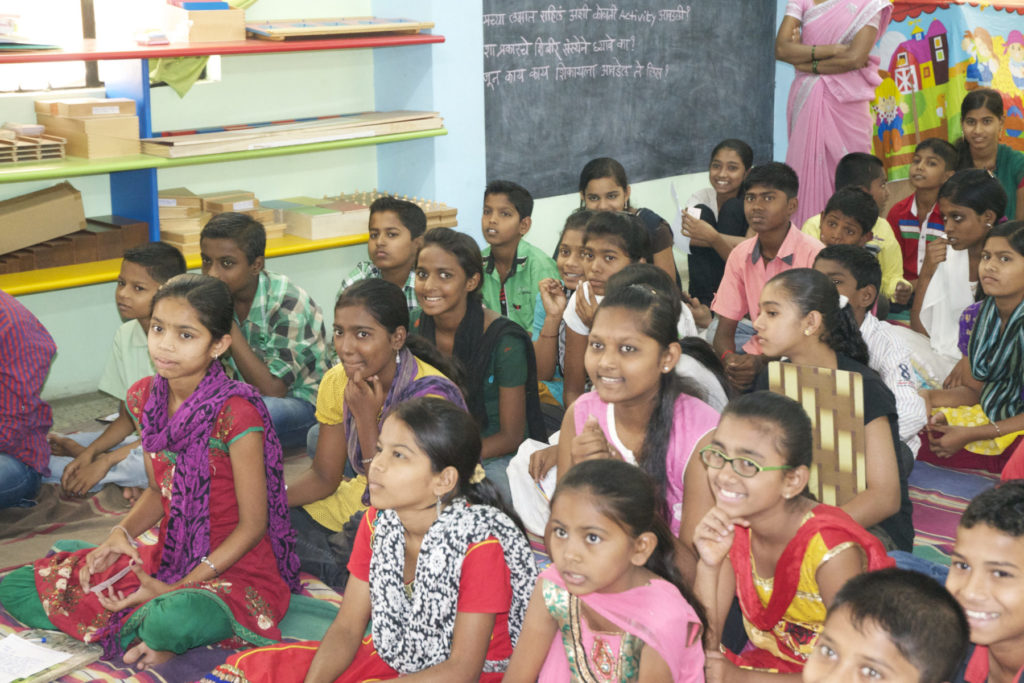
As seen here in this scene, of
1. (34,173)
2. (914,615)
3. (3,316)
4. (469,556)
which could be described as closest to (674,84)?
(34,173)

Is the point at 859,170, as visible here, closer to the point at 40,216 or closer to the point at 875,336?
the point at 875,336

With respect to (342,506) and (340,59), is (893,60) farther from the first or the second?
(342,506)

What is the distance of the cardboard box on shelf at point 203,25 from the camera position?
160 inches

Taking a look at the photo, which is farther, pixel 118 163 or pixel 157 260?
pixel 118 163

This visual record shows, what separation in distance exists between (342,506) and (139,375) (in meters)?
0.98

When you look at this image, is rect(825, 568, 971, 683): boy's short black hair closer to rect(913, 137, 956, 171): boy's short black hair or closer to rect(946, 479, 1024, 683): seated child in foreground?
rect(946, 479, 1024, 683): seated child in foreground

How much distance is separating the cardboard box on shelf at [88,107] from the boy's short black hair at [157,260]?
0.77 meters

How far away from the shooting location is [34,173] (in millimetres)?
3656

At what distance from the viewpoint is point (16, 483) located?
10.7 ft

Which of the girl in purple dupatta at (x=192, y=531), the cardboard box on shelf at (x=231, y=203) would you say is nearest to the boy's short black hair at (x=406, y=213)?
the cardboard box on shelf at (x=231, y=203)

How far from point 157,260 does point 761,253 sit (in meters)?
2.05

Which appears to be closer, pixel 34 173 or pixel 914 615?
pixel 914 615

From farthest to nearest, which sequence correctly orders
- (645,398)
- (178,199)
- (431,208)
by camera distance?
(431,208) < (178,199) < (645,398)

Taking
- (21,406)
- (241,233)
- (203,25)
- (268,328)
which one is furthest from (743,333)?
(21,406)
